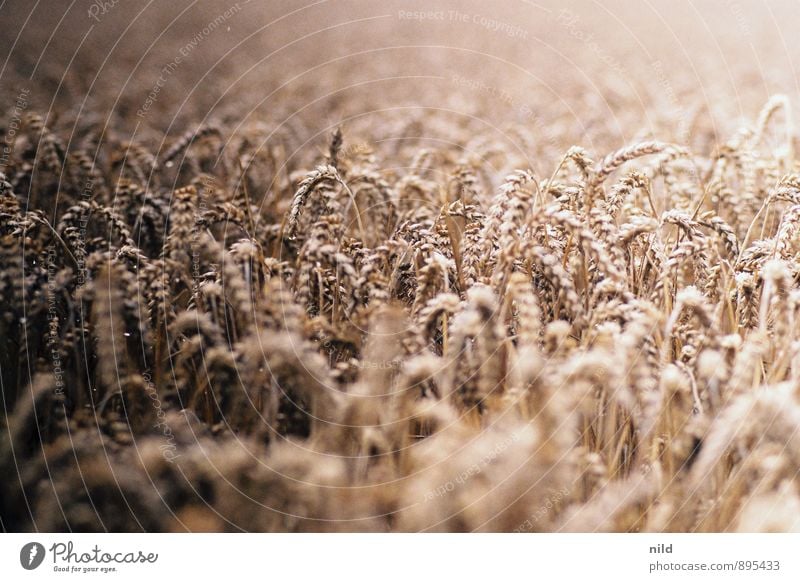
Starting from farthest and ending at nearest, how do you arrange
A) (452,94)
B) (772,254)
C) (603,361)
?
(452,94) → (772,254) → (603,361)

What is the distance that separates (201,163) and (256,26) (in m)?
0.38

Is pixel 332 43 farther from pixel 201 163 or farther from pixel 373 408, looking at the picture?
pixel 373 408

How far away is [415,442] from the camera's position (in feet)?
2.92

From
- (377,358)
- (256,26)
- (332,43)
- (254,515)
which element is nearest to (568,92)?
(332,43)
